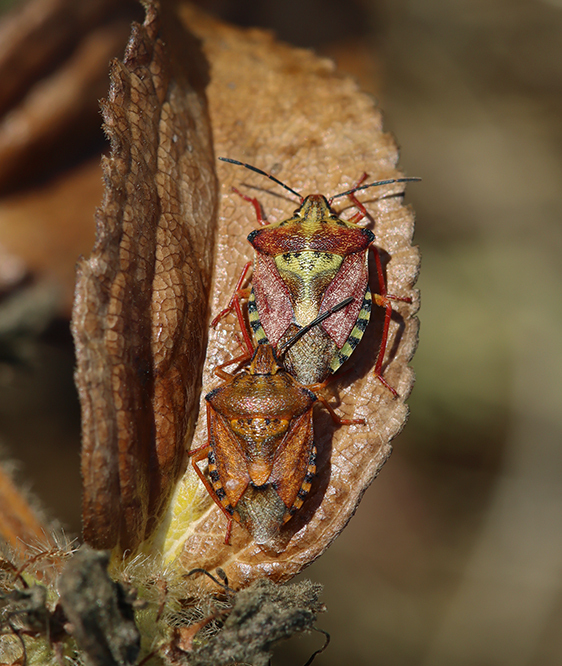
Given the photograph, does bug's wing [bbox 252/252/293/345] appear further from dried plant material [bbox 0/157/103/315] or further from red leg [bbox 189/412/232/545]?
dried plant material [bbox 0/157/103/315]

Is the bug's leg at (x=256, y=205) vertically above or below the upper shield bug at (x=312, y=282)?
above

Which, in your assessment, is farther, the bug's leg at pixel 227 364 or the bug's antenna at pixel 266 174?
the bug's antenna at pixel 266 174

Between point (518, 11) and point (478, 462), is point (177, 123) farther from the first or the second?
point (518, 11)

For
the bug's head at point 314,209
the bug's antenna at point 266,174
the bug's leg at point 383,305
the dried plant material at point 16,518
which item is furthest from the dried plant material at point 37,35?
the bug's leg at point 383,305

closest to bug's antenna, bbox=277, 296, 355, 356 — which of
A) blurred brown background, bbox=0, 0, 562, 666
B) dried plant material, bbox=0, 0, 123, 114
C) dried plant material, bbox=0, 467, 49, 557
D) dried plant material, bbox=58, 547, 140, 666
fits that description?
dried plant material, bbox=58, 547, 140, 666

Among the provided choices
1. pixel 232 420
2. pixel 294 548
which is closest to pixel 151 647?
pixel 294 548

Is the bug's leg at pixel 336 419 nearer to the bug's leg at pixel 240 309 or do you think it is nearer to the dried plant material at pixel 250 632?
the bug's leg at pixel 240 309

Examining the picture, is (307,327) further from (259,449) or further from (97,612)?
(97,612)

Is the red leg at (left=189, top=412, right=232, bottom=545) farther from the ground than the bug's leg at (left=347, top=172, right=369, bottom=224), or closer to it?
closer to it
